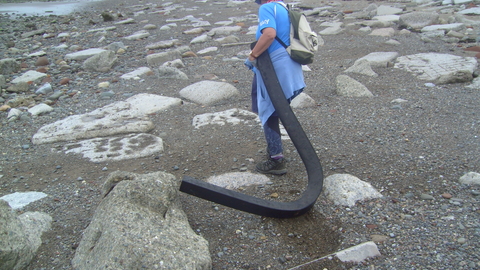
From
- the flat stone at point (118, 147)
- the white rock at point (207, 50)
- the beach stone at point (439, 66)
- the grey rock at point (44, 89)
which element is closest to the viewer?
the flat stone at point (118, 147)

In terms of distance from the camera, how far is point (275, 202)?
2.55m

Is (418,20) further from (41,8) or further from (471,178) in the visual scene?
(41,8)

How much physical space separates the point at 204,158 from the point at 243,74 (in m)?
2.63

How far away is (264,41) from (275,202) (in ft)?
3.76

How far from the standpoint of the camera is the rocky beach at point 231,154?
7.35 feet

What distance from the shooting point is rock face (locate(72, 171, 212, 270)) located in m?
1.92

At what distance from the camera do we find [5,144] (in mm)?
4098

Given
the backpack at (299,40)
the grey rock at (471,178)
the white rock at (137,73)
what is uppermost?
the backpack at (299,40)

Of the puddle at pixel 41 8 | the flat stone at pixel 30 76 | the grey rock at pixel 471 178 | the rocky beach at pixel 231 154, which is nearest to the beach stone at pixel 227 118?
the rocky beach at pixel 231 154

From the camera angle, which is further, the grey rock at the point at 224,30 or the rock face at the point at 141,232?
the grey rock at the point at 224,30

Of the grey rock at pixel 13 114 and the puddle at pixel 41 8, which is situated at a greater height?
the puddle at pixel 41 8

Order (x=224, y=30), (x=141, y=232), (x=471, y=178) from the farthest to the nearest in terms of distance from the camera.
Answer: (x=224, y=30), (x=471, y=178), (x=141, y=232)

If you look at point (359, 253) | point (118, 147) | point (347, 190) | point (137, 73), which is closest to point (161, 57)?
point (137, 73)

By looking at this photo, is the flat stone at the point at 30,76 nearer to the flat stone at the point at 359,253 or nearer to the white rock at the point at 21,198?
the white rock at the point at 21,198
